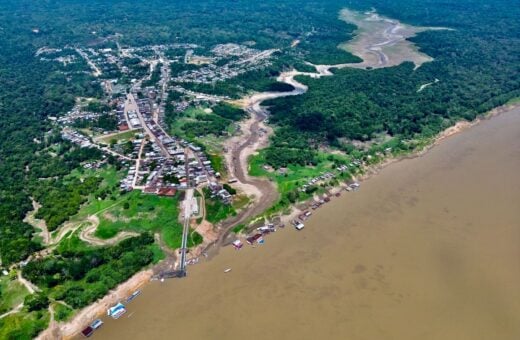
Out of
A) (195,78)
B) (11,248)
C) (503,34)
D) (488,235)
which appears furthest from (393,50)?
(11,248)

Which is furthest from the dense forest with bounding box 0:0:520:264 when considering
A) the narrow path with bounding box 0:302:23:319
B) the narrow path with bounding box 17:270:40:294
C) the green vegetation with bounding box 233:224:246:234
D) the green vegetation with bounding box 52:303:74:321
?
the green vegetation with bounding box 233:224:246:234

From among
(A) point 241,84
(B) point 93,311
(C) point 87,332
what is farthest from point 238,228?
(A) point 241,84

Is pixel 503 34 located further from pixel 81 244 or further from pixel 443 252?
pixel 81 244

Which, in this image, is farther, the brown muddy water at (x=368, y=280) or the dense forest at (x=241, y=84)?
the dense forest at (x=241, y=84)

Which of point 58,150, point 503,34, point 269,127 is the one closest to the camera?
point 58,150

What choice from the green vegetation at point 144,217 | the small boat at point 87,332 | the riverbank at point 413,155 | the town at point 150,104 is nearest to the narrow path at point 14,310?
the small boat at point 87,332

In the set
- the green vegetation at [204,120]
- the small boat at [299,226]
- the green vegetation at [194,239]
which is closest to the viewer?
the green vegetation at [194,239]

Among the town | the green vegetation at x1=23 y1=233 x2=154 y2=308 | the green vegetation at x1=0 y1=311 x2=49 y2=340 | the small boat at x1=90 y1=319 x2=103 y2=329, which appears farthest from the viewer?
the town

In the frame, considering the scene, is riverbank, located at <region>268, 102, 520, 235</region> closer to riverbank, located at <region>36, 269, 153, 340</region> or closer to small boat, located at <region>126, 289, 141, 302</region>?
riverbank, located at <region>36, 269, 153, 340</region>

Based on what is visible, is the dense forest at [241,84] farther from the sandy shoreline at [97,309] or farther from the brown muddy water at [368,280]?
the brown muddy water at [368,280]
